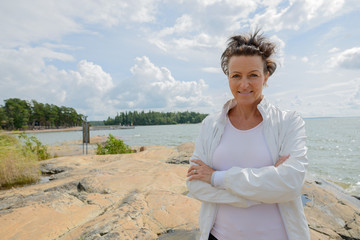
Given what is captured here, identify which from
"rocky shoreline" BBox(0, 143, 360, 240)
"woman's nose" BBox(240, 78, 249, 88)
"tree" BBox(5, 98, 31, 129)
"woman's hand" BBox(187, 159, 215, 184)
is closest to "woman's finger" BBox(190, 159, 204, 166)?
"woman's hand" BBox(187, 159, 215, 184)

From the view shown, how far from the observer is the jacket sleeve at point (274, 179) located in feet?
4.44

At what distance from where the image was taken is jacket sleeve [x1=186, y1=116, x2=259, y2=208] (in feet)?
4.79

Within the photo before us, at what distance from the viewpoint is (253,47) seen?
156 cm

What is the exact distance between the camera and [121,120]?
361 feet

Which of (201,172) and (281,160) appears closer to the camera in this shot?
(281,160)

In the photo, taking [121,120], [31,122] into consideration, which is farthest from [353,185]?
[121,120]

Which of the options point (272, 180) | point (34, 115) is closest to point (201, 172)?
point (272, 180)

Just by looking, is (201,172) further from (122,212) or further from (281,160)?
(122,212)

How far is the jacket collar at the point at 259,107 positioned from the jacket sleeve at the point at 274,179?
Result: 25cm

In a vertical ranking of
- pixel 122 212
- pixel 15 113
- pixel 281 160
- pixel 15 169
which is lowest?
pixel 15 169

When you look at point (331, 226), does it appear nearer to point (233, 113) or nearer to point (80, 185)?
Answer: point (233, 113)

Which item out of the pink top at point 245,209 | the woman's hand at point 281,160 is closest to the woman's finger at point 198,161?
the pink top at point 245,209

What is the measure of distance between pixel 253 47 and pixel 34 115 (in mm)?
84884

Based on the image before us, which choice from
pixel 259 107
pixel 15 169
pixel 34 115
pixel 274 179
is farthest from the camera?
pixel 34 115
